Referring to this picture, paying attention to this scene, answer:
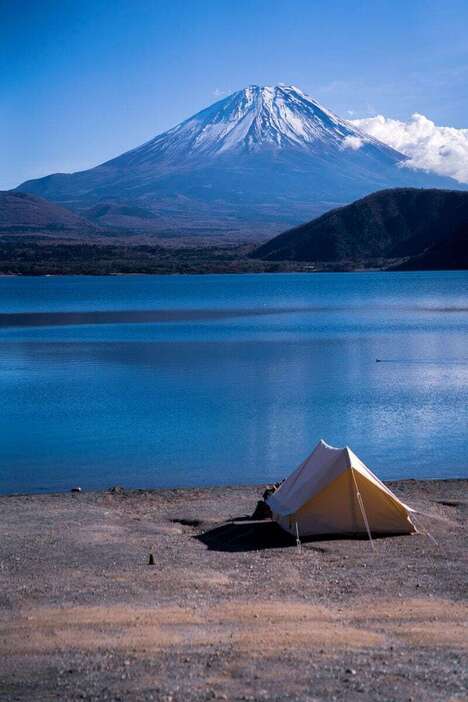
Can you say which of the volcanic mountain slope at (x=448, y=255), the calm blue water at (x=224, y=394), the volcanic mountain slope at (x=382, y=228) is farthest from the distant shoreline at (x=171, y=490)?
the volcanic mountain slope at (x=382, y=228)

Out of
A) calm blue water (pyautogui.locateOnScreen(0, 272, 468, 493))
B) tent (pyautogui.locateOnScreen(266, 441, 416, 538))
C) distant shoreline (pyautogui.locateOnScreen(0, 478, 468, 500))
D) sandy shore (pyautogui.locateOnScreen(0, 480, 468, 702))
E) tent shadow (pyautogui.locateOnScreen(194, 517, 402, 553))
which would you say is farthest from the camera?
calm blue water (pyautogui.locateOnScreen(0, 272, 468, 493))

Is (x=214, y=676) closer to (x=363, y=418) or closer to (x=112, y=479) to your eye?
(x=112, y=479)

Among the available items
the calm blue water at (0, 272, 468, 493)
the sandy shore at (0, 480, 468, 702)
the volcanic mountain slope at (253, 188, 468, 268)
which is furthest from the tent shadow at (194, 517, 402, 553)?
the volcanic mountain slope at (253, 188, 468, 268)

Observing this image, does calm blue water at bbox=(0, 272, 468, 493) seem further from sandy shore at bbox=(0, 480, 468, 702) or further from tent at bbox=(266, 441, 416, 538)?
tent at bbox=(266, 441, 416, 538)

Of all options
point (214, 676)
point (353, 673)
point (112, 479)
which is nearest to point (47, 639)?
point (214, 676)

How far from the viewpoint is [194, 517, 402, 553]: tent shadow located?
11125 millimetres

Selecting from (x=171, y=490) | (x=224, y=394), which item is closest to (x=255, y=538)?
(x=171, y=490)

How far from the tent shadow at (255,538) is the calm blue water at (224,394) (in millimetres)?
4388

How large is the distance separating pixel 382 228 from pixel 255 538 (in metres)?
125

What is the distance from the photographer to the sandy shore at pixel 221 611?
6.77 metres

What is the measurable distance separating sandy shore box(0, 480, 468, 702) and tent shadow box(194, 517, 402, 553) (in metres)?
0.02

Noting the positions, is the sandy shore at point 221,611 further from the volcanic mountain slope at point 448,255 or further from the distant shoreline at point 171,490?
the volcanic mountain slope at point 448,255

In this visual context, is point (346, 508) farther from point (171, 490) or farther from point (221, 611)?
point (171, 490)

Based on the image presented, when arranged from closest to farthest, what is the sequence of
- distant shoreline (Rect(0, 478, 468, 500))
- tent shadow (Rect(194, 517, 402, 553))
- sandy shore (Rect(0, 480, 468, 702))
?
1. sandy shore (Rect(0, 480, 468, 702))
2. tent shadow (Rect(194, 517, 402, 553))
3. distant shoreline (Rect(0, 478, 468, 500))
